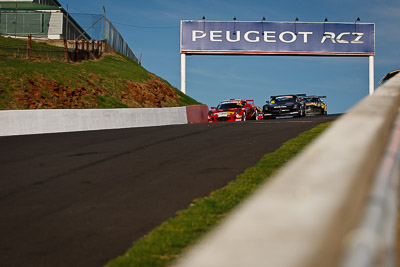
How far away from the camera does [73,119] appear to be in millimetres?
22156

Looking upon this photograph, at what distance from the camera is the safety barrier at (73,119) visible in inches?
794

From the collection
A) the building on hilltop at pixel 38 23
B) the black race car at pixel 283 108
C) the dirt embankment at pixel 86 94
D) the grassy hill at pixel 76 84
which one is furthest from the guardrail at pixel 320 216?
the building on hilltop at pixel 38 23

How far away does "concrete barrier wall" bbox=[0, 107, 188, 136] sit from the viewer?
66.1 feet

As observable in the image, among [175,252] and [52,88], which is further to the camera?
[52,88]

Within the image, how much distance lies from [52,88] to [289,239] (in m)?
34.2

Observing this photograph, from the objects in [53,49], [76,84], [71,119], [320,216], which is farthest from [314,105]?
[320,216]

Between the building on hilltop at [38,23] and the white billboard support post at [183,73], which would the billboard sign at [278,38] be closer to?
the white billboard support post at [183,73]

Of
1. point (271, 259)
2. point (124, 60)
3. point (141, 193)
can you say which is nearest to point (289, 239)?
point (271, 259)

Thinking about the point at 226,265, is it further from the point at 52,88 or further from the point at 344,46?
the point at 344,46

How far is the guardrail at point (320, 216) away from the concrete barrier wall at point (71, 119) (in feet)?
64.0

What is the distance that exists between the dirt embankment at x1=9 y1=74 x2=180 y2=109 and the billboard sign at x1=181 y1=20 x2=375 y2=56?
672cm

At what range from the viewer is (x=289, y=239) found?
51.6 inches

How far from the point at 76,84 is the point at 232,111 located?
37.6 ft

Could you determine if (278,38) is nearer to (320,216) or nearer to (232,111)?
(232,111)
